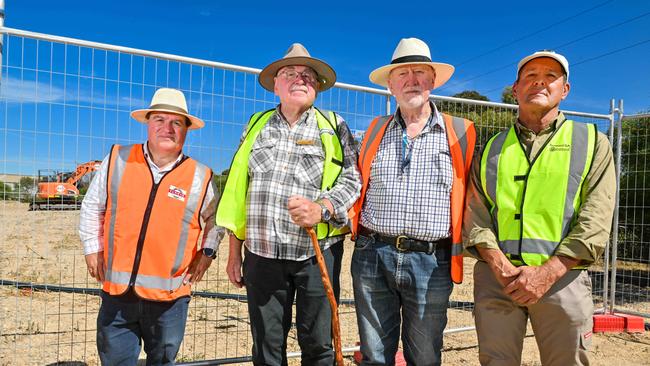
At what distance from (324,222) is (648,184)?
7477 millimetres

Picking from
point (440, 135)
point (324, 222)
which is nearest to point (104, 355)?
point (324, 222)

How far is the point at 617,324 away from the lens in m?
6.03

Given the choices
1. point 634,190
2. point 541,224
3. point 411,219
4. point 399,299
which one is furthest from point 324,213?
point 634,190

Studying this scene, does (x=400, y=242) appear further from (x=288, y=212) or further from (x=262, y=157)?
(x=262, y=157)

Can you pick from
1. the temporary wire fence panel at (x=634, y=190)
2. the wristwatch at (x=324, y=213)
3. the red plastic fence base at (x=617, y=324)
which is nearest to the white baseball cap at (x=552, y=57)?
the wristwatch at (x=324, y=213)

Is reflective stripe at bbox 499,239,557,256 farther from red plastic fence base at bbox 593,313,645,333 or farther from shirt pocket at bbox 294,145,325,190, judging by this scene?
red plastic fence base at bbox 593,313,645,333

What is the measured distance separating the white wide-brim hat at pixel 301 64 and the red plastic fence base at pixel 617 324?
16.2 ft

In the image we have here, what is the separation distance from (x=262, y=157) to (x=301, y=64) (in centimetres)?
64

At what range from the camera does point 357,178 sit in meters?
2.95

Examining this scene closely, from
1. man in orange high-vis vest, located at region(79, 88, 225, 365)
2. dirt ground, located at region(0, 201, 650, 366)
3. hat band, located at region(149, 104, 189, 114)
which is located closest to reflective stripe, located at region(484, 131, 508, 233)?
man in orange high-vis vest, located at region(79, 88, 225, 365)

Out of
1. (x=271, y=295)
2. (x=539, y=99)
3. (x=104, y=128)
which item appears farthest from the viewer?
(x=104, y=128)

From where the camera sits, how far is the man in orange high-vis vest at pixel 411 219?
2.69m

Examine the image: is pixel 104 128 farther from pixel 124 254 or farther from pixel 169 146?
pixel 124 254

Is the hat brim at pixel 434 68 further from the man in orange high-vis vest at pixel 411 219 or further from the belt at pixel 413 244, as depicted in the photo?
the belt at pixel 413 244
